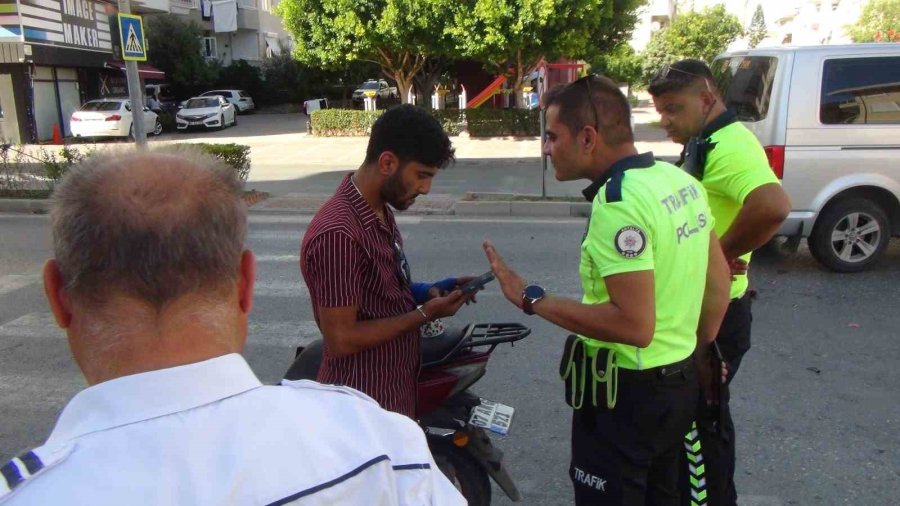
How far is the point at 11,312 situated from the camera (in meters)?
6.31

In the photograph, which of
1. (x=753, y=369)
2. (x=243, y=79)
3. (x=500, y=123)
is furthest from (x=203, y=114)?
(x=753, y=369)

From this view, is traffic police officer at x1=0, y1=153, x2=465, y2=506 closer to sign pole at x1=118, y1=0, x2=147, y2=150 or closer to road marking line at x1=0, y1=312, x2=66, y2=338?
road marking line at x1=0, y1=312, x2=66, y2=338

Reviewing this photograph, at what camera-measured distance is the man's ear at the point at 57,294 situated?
106 cm

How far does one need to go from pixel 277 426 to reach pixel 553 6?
19632 mm

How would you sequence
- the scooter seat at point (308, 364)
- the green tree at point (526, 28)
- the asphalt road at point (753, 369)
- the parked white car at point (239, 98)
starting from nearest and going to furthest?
the scooter seat at point (308, 364)
the asphalt road at point (753, 369)
the green tree at point (526, 28)
the parked white car at point (239, 98)

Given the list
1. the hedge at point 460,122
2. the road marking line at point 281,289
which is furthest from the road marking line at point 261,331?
the hedge at point 460,122

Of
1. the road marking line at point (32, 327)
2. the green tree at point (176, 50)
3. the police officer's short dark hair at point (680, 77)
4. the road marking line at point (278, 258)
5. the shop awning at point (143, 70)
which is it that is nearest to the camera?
the police officer's short dark hair at point (680, 77)

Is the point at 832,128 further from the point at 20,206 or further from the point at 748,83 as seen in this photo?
the point at 20,206

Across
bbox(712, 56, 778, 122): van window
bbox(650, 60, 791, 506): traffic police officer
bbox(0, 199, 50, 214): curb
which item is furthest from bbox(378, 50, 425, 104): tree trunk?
bbox(650, 60, 791, 506): traffic police officer

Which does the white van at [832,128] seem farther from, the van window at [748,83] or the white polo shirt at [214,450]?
the white polo shirt at [214,450]

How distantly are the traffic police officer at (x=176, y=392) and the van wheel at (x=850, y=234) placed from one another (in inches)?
273

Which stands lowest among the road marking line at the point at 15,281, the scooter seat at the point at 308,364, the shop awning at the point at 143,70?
the road marking line at the point at 15,281

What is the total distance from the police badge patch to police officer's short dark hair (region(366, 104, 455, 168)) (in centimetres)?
70

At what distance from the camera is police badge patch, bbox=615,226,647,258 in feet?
6.79
